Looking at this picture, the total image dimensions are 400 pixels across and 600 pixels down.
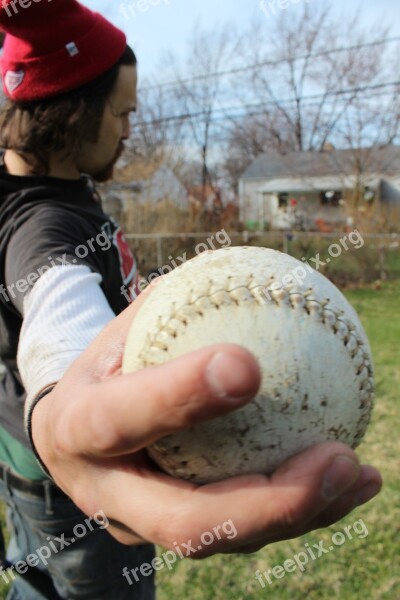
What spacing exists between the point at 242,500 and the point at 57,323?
0.55m

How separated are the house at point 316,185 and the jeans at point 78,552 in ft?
46.8

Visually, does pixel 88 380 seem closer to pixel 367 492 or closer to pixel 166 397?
pixel 166 397

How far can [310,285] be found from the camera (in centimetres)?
106

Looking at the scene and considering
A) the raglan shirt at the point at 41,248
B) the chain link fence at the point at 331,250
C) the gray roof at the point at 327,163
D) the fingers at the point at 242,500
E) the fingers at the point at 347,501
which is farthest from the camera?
the gray roof at the point at 327,163

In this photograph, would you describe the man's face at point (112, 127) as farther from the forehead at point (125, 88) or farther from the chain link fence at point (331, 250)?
the chain link fence at point (331, 250)

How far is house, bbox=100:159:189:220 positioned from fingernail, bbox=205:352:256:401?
14958 mm

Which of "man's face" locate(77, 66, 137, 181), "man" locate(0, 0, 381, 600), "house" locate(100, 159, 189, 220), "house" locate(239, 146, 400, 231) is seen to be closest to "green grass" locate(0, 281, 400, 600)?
"man" locate(0, 0, 381, 600)

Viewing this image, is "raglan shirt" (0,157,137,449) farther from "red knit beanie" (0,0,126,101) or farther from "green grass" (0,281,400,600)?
"green grass" (0,281,400,600)

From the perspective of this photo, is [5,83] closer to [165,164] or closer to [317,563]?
[317,563]

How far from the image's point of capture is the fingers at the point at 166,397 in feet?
2.15

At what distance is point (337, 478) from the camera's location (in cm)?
81

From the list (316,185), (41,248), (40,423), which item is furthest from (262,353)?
(316,185)

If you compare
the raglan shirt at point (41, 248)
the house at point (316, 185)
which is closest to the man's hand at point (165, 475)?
the raglan shirt at point (41, 248)

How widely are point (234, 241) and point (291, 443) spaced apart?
13381mm
